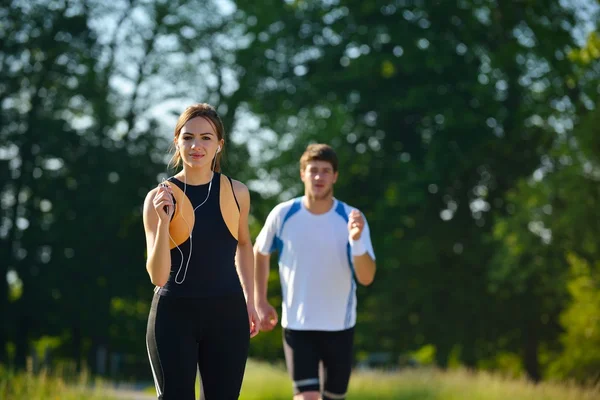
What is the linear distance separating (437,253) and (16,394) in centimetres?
1844

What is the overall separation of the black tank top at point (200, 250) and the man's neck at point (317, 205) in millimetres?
2628

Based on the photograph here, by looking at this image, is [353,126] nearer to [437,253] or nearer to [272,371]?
[437,253]

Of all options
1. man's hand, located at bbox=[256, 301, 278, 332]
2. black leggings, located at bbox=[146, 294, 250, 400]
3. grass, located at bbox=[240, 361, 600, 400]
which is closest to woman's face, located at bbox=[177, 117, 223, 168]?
black leggings, located at bbox=[146, 294, 250, 400]

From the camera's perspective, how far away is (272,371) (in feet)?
55.9

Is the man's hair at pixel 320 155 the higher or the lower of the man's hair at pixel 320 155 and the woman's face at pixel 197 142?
the higher

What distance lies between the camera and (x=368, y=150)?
26.6 meters

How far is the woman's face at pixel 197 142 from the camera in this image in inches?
190

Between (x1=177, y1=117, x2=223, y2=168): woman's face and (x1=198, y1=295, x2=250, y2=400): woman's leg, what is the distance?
685 mm

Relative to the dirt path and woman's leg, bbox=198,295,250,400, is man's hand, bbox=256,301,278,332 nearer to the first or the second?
woman's leg, bbox=198,295,250,400

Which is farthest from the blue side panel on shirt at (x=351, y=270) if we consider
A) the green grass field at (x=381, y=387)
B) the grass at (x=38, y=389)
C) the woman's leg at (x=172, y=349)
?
the green grass field at (x=381, y=387)

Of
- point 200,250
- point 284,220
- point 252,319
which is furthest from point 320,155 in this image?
point 200,250

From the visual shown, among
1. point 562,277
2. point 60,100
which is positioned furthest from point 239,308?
point 60,100

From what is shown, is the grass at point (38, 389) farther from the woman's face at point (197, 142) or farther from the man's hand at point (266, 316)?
the woman's face at point (197, 142)

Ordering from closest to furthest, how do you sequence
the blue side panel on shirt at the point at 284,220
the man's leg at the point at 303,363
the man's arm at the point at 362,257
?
the man's arm at the point at 362,257 < the man's leg at the point at 303,363 < the blue side panel on shirt at the point at 284,220
